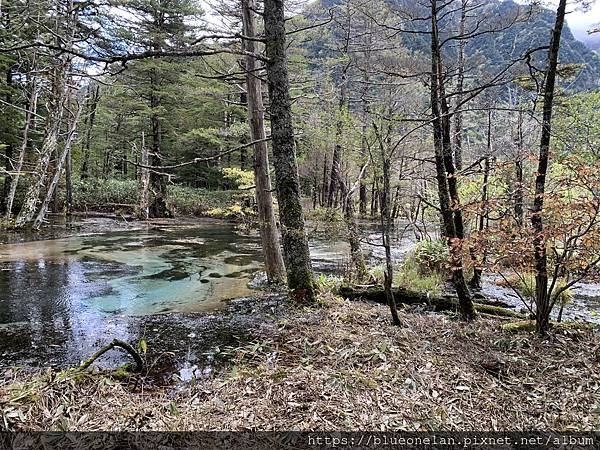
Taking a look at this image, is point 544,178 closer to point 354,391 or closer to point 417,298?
point 417,298

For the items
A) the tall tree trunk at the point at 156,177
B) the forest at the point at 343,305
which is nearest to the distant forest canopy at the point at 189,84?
the tall tree trunk at the point at 156,177

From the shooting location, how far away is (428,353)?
3.57 metres

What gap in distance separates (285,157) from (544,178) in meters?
2.85

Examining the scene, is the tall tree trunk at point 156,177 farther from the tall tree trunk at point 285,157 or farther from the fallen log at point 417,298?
the tall tree trunk at point 285,157

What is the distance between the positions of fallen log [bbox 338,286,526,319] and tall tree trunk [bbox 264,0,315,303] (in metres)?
1.26

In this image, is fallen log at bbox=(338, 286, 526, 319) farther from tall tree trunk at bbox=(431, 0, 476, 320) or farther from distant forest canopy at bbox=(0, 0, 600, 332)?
distant forest canopy at bbox=(0, 0, 600, 332)

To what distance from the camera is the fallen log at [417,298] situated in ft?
17.8

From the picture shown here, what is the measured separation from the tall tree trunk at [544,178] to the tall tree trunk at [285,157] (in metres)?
2.55

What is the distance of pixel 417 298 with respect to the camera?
5.86 metres

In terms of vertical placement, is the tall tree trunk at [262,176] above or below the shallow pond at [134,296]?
above

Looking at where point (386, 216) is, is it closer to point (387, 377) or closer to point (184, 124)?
point (387, 377)

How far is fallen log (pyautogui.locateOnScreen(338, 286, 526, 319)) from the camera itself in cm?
542

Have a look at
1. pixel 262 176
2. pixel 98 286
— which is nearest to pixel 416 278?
pixel 262 176

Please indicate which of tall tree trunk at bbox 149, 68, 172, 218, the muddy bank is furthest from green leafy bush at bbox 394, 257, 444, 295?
tall tree trunk at bbox 149, 68, 172, 218
